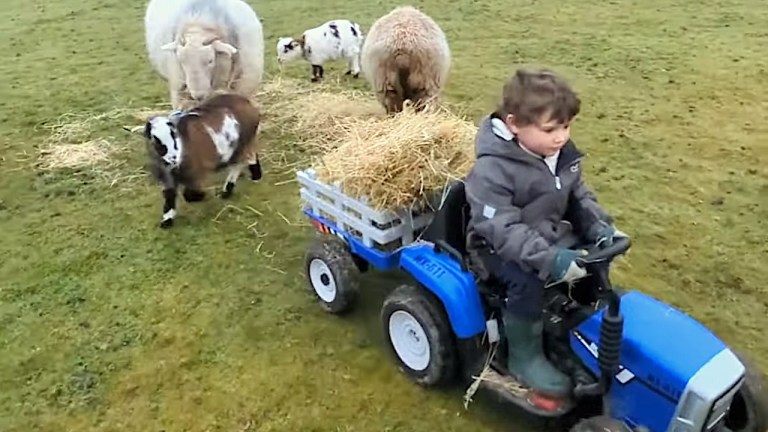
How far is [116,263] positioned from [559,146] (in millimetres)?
2561

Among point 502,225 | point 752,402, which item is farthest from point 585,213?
point 752,402

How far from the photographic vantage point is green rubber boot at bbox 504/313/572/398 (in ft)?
8.83

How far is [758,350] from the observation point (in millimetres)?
3322

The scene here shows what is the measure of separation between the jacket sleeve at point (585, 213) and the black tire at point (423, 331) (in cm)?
61

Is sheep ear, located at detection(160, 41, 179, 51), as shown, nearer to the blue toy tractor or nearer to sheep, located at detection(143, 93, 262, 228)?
sheep, located at detection(143, 93, 262, 228)

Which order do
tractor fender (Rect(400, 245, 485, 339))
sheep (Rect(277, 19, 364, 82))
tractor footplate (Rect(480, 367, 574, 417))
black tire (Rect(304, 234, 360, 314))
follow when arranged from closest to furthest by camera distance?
tractor footplate (Rect(480, 367, 574, 417)) < tractor fender (Rect(400, 245, 485, 339)) < black tire (Rect(304, 234, 360, 314)) < sheep (Rect(277, 19, 364, 82))

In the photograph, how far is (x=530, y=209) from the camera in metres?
2.65

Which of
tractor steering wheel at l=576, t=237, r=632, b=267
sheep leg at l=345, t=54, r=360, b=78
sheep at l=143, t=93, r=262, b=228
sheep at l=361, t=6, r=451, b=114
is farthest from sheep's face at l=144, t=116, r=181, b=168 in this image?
tractor steering wheel at l=576, t=237, r=632, b=267

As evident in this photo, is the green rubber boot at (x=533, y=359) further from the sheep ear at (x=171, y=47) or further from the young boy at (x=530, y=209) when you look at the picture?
the sheep ear at (x=171, y=47)

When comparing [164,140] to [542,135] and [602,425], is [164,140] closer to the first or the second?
[542,135]

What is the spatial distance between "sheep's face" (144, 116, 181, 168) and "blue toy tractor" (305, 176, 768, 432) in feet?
5.13

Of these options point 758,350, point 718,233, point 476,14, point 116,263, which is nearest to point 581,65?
point 476,14

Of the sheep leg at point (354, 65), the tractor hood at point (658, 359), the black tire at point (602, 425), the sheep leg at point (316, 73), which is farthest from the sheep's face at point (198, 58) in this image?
the black tire at point (602, 425)

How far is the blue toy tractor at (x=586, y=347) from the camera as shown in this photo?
246 cm
